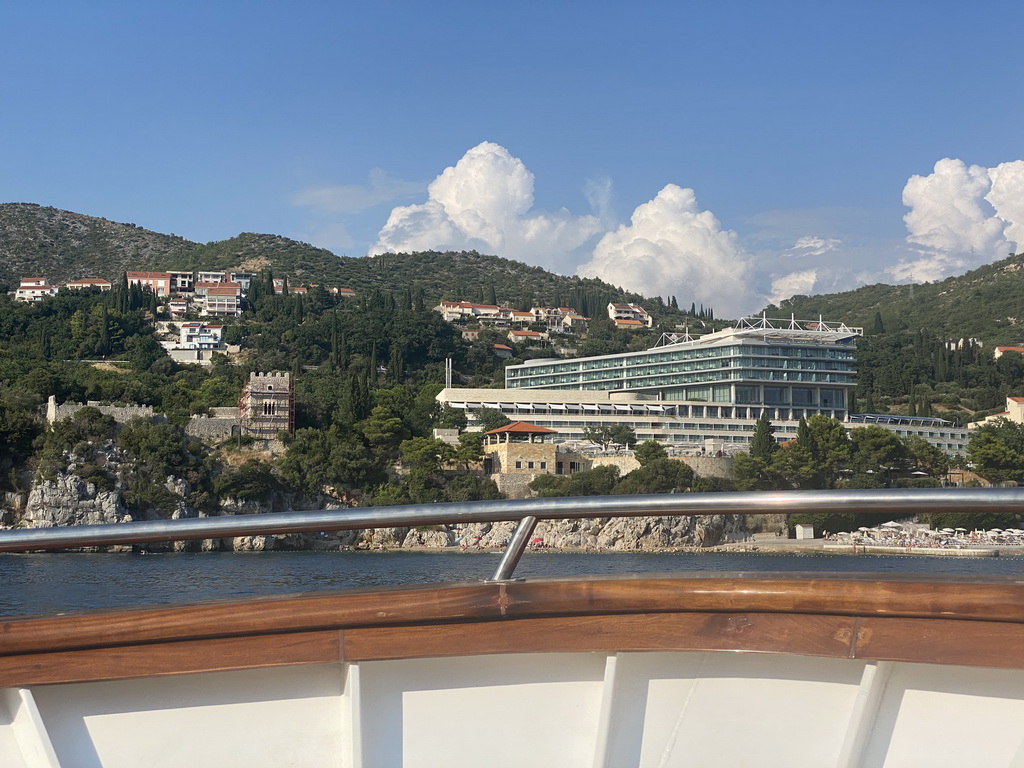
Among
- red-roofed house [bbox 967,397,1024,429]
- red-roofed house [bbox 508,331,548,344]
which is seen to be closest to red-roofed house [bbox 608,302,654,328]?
red-roofed house [bbox 508,331,548,344]

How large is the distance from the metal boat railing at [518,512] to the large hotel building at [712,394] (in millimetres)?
59673

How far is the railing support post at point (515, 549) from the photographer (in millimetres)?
1871

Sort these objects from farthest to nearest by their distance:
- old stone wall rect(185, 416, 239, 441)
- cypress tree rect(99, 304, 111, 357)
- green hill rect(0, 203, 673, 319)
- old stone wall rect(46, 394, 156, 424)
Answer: green hill rect(0, 203, 673, 319) < cypress tree rect(99, 304, 111, 357) < old stone wall rect(185, 416, 239, 441) < old stone wall rect(46, 394, 156, 424)

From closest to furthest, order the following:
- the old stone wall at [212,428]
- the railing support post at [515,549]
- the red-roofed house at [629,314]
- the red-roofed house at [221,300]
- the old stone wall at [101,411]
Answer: the railing support post at [515,549] → the old stone wall at [101,411] → the old stone wall at [212,428] → the red-roofed house at [221,300] → the red-roofed house at [629,314]

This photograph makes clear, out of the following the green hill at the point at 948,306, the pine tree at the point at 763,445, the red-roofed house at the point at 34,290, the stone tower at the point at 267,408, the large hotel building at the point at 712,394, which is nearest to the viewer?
the stone tower at the point at 267,408

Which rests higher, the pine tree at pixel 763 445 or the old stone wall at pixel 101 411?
the old stone wall at pixel 101 411

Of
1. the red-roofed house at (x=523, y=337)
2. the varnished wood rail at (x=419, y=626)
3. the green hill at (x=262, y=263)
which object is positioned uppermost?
the green hill at (x=262, y=263)

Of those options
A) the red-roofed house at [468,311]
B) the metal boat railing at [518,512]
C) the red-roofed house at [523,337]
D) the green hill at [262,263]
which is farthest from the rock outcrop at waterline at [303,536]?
the green hill at [262,263]

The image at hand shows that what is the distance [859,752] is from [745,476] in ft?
157

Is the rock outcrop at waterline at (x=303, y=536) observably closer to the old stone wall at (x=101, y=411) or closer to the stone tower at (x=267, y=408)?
the old stone wall at (x=101, y=411)

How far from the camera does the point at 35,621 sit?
1.75 meters

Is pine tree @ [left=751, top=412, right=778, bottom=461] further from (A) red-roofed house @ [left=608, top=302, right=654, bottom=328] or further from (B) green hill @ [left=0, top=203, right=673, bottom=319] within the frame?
(B) green hill @ [left=0, top=203, right=673, bottom=319]

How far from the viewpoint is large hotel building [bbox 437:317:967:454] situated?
209 ft

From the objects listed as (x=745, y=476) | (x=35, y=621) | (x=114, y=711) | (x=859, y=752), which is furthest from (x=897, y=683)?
(x=745, y=476)
